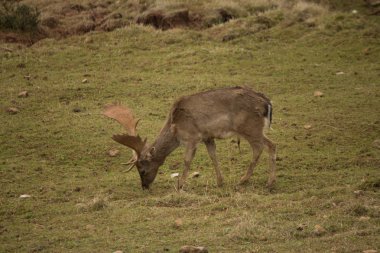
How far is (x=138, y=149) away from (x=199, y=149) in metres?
2.54

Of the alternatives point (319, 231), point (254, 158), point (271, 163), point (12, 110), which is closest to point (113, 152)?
point (254, 158)

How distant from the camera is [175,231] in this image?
970cm

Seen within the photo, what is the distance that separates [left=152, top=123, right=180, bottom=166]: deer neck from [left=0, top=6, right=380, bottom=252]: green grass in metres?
0.48

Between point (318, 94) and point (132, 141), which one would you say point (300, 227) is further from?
point (318, 94)

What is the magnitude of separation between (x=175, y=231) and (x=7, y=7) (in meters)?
18.3

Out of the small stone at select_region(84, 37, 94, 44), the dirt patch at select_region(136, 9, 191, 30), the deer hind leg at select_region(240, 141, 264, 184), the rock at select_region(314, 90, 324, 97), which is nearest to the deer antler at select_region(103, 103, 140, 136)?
the deer hind leg at select_region(240, 141, 264, 184)

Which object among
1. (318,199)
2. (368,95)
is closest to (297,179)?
(318,199)

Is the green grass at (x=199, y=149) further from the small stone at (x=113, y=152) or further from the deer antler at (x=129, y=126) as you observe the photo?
the deer antler at (x=129, y=126)

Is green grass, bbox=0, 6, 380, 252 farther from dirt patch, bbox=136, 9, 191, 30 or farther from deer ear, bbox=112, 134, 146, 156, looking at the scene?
dirt patch, bbox=136, 9, 191, 30

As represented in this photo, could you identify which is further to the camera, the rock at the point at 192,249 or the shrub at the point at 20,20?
the shrub at the point at 20,20

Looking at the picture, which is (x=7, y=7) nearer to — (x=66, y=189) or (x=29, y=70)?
(x=29, y=70)

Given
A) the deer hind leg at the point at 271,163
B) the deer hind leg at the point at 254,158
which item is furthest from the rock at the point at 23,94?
the deer hind leg at the point at 271,163

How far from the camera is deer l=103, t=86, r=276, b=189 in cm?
1218

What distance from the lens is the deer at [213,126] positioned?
480 inches
